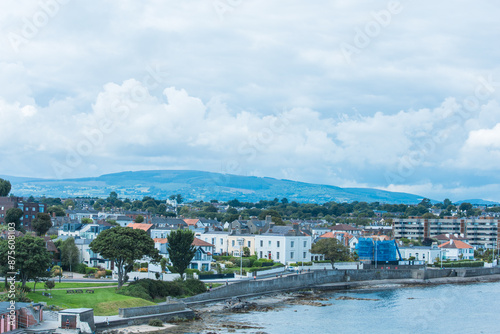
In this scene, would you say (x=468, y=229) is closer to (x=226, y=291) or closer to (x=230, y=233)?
(x=230, y=233)

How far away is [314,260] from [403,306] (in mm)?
24734

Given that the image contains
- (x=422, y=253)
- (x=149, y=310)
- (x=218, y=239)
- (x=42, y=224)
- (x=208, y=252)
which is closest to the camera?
(x=149, y=310)

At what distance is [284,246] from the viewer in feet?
271

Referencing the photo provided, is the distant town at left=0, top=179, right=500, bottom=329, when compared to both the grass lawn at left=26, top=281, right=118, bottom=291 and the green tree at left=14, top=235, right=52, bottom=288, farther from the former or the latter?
the grass lawn at left=26, top=281, right=118, bottom=291

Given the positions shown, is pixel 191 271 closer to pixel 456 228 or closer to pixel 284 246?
pixel 284 246

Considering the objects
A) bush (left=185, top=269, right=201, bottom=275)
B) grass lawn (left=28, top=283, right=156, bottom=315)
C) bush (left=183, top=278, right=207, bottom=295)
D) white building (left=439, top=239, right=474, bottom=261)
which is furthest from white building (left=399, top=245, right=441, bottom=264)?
grass lawn (left=28, top=283, right=156, bottom=315)

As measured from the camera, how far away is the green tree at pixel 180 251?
59.8m

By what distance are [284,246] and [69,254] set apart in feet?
99.3

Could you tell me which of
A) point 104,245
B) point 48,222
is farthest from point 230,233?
point 104,245

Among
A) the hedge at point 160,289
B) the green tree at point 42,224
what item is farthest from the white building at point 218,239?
the hedge at point 160,289

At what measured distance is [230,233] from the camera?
91.2 metres

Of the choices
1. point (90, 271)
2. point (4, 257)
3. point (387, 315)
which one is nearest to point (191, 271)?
point (90, 271)

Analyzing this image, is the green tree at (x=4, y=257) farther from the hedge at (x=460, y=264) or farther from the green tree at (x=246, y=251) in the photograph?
the hedge at (x=460, y=264)

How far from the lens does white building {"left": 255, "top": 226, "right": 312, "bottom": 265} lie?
8294 centimetres
